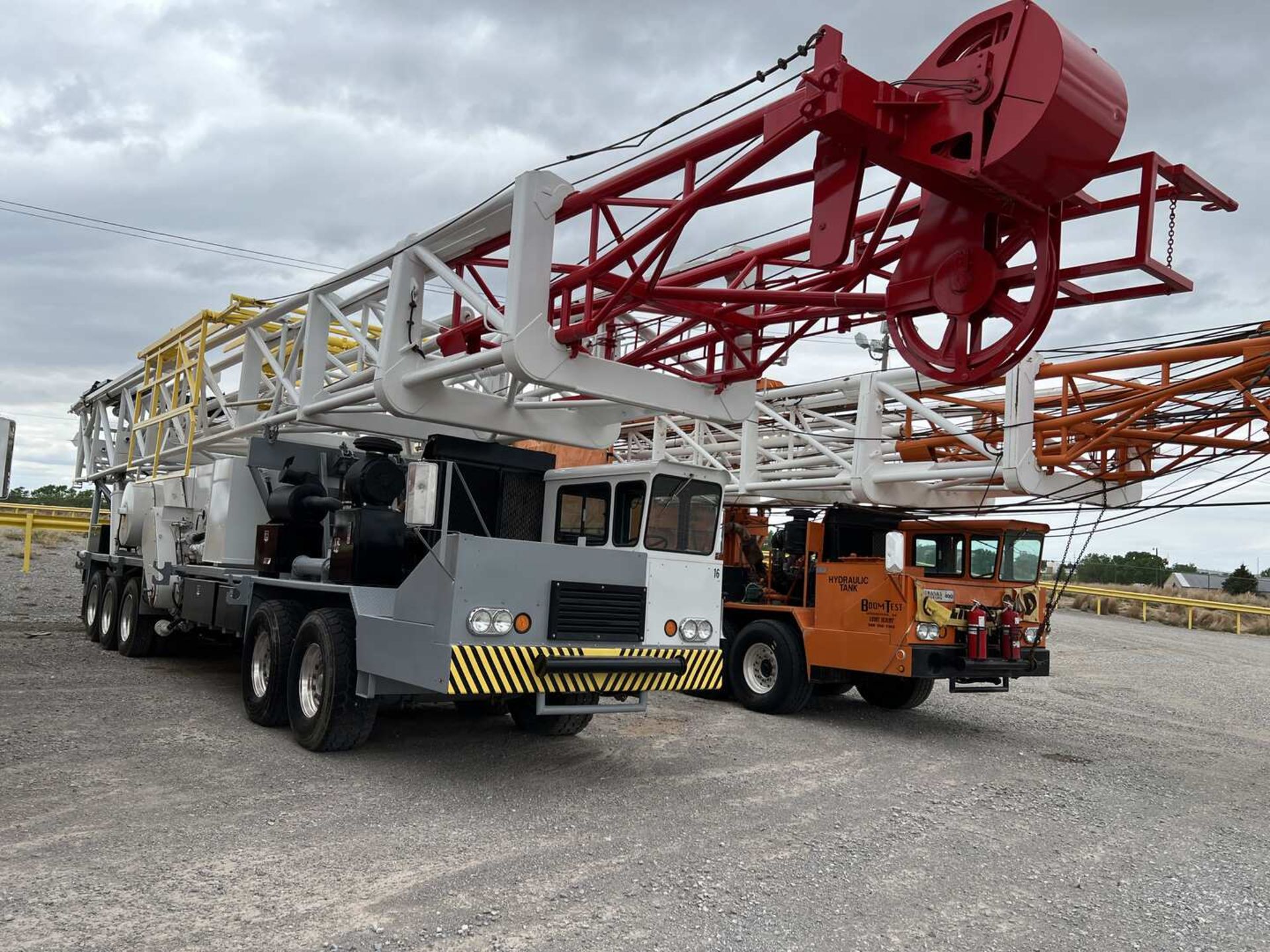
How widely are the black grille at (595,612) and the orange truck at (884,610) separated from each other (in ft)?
11.3

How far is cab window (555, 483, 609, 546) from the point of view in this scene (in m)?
8.50

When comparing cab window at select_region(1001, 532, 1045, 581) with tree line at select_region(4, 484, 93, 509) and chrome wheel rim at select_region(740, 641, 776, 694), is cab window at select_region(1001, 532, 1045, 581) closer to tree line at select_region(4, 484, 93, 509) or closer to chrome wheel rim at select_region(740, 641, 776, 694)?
chrome wheel rim at select_region(740, 641, 776, 694)

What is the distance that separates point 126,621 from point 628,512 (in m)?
8.23

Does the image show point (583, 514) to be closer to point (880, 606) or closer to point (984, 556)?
point (880, 606)

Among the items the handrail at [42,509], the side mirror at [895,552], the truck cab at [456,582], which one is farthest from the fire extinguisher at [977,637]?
the handrail at [42,509]

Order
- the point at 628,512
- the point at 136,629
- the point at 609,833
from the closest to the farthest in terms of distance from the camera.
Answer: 1. the point at 609,833
2. the point at 628,512
3. the point at 136,629

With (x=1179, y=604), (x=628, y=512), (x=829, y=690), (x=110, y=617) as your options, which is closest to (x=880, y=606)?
(x=829, y=690)

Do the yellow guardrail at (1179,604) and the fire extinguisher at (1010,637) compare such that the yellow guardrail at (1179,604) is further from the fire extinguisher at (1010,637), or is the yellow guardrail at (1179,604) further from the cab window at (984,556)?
the fire extinguisher at (1010,637)

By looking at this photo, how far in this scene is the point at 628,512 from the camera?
836cm

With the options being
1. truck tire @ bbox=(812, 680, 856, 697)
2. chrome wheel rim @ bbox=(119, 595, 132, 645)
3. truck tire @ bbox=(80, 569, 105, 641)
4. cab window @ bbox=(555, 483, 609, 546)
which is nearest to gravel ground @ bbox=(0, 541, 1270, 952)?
chrome wheel rim @ bbox=(119, 595, 132, 645)

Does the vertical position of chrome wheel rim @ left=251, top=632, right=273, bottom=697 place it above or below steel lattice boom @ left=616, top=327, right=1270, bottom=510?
below

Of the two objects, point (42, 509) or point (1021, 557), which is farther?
point (42, 509)

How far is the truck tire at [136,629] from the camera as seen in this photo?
41.8ft

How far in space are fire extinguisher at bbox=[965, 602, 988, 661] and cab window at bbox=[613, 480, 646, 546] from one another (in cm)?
418
